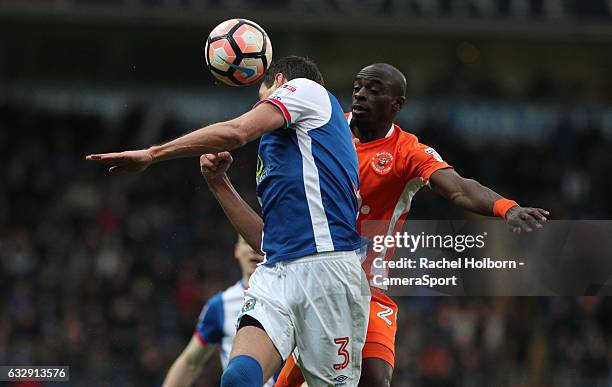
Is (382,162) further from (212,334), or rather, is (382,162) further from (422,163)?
(212,334)

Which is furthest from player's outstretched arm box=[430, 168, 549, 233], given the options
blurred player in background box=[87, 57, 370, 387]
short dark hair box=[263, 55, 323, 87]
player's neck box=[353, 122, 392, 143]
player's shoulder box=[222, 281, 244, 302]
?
player's shoulder box=[222, 281, 244, 302]

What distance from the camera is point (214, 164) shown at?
544 centimetres

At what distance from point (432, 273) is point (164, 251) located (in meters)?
9.89

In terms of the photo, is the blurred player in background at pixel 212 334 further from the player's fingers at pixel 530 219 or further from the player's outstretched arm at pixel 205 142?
the player's fingers at pixel 530 219

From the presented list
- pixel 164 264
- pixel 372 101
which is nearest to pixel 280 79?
pixel 372 101

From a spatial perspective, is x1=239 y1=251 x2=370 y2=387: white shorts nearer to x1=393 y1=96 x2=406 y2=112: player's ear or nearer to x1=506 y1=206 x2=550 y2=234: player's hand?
x1=506 y1=206 x2=550 y2=234: player's hand

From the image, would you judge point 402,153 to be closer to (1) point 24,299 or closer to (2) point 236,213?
(2) point 236,213

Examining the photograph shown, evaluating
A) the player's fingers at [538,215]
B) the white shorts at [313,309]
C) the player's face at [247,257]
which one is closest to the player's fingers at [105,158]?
the white shorts at [313,309]

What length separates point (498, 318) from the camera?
14.7m

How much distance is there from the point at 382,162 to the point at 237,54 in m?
1.04

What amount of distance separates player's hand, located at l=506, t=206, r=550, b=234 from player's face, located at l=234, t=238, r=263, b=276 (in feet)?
8.41

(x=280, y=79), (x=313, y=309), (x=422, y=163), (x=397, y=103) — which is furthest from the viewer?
(x=397, y=103)

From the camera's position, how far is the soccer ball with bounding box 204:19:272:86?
216 inches

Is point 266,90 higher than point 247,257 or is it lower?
higher
